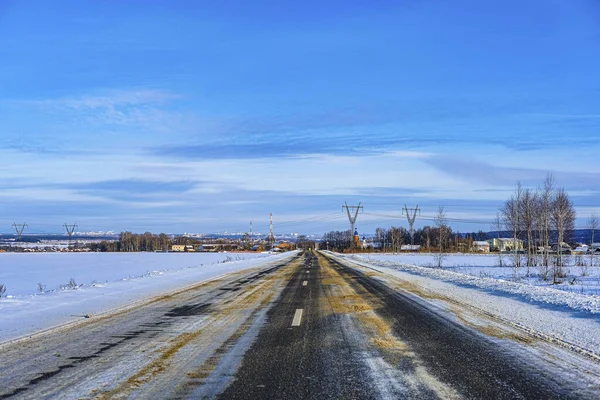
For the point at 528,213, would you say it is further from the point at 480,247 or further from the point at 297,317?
the point at 480,247

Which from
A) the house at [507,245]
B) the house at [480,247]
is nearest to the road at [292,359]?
the house at [507,245]

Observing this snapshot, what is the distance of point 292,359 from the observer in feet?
20.8

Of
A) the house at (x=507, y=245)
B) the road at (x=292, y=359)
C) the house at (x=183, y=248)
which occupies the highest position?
the road at (x=292, y=359)

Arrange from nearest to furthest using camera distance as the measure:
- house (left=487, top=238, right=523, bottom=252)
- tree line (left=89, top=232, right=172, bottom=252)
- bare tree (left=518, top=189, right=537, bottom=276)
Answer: bare tree (left=518, top=189, right=537, bottom=276) → house (left=487, top=238, right=523, bottom=252) → tree line (left=89, top=232, right=172, bottom=252)

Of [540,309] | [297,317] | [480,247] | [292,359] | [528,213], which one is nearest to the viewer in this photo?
[292,359]

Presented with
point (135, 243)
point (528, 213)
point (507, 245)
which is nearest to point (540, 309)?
point (528, 213)

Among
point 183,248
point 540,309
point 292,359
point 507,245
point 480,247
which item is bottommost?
point 183,248

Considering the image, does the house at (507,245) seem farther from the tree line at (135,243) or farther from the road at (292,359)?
the tree line at (135,243)

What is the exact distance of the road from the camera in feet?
16.3

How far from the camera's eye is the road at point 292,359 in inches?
195

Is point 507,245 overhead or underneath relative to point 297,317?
underneath

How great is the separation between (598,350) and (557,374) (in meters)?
1.63

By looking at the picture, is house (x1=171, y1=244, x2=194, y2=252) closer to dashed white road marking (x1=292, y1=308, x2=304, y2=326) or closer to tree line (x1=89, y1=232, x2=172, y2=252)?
tree line (x1=89, y1=232, x2=172, y2=252)

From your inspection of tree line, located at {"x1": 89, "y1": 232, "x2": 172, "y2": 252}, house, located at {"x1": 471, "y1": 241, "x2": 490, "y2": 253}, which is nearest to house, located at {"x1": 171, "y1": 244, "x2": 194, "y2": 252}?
tree line, located at {"x1": 89, "y1": 232, "x2": 172, "y2": 252}
